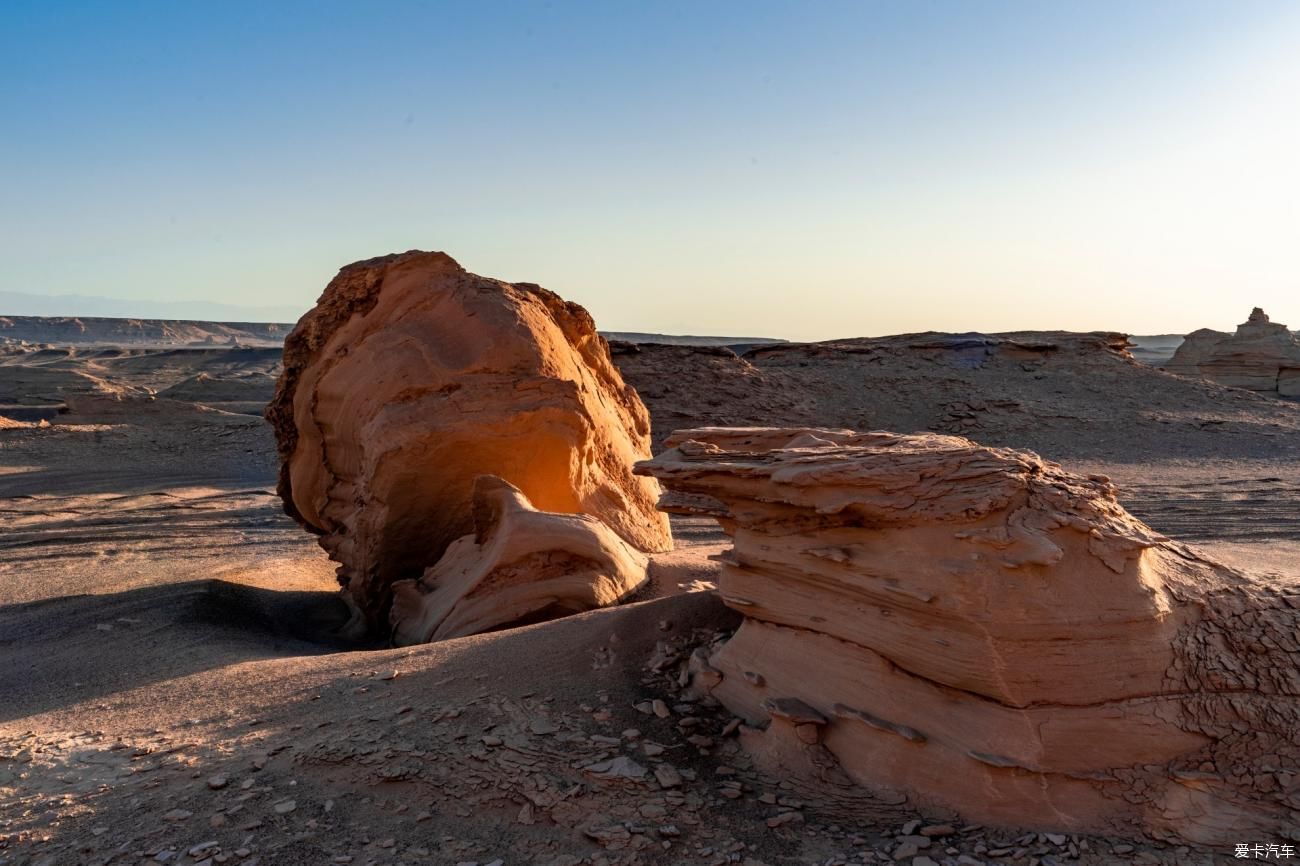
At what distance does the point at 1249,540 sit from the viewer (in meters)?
7.31

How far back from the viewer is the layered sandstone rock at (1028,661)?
2553 mm

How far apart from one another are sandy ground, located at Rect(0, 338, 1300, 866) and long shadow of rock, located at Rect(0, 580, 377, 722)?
0.07ft

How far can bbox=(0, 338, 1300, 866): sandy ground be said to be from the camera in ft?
8.30

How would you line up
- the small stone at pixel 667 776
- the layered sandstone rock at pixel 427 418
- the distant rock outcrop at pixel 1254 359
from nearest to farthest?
the small stone at pixel 667 776
the layered sandstone rock at pixel 427 418
the distant rock outcrop at pixel 1254 359

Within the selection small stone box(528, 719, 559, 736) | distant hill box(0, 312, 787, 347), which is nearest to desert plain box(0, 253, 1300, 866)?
small stone box(528, 719, 559, 736)

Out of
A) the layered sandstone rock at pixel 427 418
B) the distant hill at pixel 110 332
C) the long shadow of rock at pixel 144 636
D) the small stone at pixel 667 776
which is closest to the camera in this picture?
the small stone at pixel 667 776

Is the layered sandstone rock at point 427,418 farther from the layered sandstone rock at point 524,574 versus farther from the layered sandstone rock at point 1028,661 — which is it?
the layered sandstone rock at point 1028,661

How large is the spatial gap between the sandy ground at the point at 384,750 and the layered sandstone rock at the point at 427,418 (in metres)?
0.66

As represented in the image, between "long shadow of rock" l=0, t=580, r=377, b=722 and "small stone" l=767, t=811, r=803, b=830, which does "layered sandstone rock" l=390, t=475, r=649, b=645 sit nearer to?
"long shadow of rock" l=0, t=580, r=377, b=722

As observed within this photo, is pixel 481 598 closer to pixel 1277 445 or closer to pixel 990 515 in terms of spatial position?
pixel 990 515

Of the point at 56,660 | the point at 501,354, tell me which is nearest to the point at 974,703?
the point at 501,354

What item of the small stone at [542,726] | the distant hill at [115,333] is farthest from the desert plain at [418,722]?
the distant hill at [115,333]

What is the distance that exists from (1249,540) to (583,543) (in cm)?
589

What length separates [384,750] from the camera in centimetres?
295
